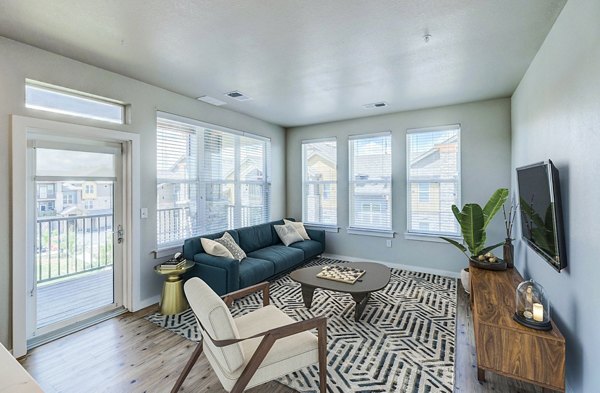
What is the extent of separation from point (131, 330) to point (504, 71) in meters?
4.89

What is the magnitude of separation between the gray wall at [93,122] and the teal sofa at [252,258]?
1.73 feet

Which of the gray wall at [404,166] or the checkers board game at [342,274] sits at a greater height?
the gray wall at [404,166]

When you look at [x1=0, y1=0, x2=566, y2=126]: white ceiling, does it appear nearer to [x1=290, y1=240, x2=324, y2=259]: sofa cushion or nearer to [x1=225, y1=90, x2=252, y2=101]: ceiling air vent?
[x1=225, y1=90, x2=252, y2=101]: ceiling air vent

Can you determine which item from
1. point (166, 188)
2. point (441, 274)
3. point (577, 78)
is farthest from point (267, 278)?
point (577, 78)

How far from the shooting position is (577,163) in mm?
1775

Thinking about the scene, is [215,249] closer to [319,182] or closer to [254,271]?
[254,271]

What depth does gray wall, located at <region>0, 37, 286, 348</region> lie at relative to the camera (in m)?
2.37

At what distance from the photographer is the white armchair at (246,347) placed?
159 cm

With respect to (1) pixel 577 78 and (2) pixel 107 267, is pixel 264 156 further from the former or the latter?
(1) pixel 577 78

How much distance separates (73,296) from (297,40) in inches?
141

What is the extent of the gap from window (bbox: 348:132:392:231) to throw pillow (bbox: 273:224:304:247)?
3.65 feet

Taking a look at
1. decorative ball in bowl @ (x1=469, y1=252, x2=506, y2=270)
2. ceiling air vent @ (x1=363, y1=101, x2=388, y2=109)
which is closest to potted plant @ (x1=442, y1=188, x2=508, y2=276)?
decorative ball in bowl @ (x1=469, y1=252, x2=506, y2=270)

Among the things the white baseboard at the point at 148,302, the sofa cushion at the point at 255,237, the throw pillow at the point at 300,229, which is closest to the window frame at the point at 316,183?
the throw pillow at the point at 300,229

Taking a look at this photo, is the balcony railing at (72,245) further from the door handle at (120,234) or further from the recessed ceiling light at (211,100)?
the recessed ceiling light at (211,100)
